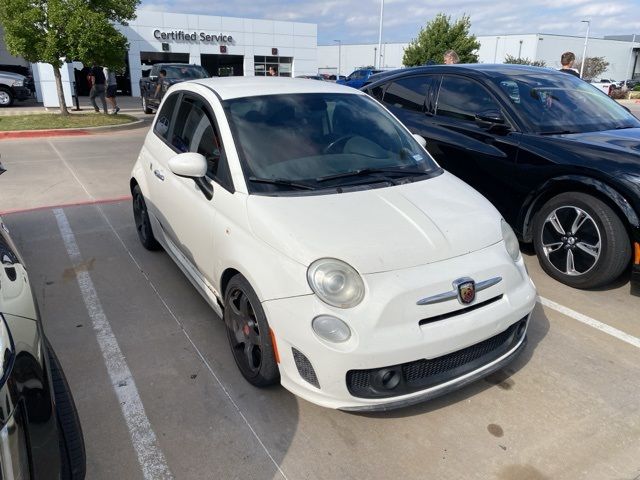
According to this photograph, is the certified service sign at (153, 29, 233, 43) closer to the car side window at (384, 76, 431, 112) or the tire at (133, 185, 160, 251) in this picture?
the car side window at (384, 76, 431, 112)

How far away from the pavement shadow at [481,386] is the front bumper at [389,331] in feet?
0.99

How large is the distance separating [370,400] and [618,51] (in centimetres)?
9745

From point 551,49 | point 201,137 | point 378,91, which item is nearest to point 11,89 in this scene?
point 378,91

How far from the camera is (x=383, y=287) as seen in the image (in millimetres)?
2393

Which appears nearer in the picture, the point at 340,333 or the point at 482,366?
the point at 340,333

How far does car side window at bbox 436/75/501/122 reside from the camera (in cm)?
489

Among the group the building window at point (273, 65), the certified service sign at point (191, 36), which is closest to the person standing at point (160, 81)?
the certified service sign at point (191, 36)

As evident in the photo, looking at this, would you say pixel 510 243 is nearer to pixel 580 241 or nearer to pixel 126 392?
pixel 580 241

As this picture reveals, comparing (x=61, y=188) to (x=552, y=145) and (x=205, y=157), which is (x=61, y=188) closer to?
(x=205, y=157)

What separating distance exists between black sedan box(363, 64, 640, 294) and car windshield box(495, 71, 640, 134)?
0.01 m

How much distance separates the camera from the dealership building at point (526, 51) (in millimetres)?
69812

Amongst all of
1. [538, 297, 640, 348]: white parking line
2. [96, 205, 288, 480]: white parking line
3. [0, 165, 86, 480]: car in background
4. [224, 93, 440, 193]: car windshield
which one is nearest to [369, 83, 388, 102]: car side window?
[224, 93, 440, 193]: car windshield

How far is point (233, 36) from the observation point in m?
37.1

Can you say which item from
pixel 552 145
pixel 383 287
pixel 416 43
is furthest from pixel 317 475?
pixel 416 43
